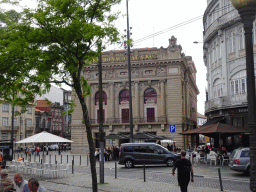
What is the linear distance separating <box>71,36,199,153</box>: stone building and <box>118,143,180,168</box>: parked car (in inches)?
943

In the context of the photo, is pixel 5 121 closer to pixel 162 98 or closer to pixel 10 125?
pixel 10 125

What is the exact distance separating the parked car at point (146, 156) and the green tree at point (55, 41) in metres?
12.3

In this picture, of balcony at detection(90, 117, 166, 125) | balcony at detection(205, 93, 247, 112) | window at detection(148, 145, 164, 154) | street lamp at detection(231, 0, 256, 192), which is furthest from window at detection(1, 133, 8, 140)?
street lamp at detection(231, 0, 256, 192)

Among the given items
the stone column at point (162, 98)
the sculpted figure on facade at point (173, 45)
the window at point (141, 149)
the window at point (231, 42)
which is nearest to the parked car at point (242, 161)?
the window at point (141, 149)

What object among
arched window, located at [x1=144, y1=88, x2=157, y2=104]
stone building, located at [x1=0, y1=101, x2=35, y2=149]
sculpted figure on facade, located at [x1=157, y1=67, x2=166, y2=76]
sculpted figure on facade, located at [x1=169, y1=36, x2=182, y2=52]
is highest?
sculpted figure on facade, located at [x1=169, y1=36, x2=182, y2=52]

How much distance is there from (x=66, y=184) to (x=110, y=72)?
36.1m

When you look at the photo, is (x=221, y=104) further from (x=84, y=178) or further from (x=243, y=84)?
(x=84, y=178)

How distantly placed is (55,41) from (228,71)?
20419mm

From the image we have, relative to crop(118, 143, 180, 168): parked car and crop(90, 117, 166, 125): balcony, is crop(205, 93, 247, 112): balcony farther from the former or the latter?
crop(90, 117, 166, 125): balcony

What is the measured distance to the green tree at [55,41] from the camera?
37.4 feet

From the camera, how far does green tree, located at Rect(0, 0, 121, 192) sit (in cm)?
1140

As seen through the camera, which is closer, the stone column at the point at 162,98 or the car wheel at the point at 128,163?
the car wheel at the point at 128,163

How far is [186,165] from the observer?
31.9 feet

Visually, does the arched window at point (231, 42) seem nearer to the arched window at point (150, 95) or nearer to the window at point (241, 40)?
the window at point (241, 40)
